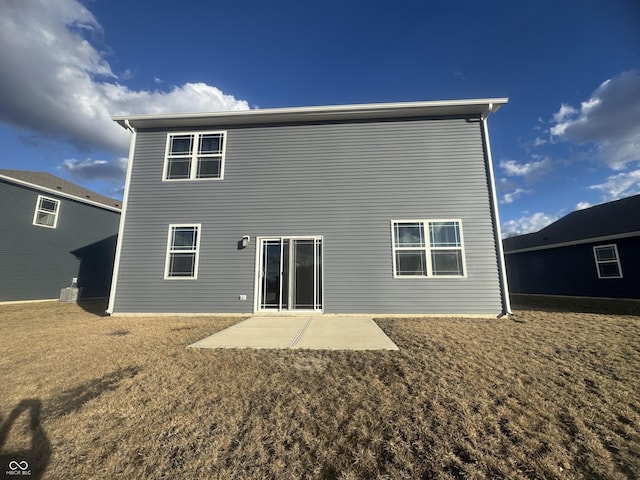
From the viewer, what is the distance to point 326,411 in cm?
261

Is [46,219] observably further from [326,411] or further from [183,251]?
[326,411]

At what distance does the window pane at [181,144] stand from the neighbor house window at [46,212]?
28.5 ft

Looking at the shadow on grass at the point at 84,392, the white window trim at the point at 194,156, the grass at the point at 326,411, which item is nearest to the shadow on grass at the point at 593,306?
the grass at the point at 326,411

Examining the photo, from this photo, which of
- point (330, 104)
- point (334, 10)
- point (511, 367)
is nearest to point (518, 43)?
point (334, 10)

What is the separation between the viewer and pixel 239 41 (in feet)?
32.8

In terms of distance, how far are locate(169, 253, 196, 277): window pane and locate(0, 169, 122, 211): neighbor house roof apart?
9.46 m

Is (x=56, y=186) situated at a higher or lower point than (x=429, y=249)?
higher

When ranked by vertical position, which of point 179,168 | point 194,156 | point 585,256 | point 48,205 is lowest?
point 585,256

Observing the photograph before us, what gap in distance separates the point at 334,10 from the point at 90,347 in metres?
12.3

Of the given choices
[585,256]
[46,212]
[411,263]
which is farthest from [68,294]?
[585,256]

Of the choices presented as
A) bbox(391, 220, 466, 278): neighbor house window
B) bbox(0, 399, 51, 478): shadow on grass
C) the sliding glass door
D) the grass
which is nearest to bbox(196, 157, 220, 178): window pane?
the sliding glass door

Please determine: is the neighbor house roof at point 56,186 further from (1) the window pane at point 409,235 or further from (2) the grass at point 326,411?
(1) the window pane at point 409,235

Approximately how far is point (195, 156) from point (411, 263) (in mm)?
7937

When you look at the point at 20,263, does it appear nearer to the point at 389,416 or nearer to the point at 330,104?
the point at 330,104
